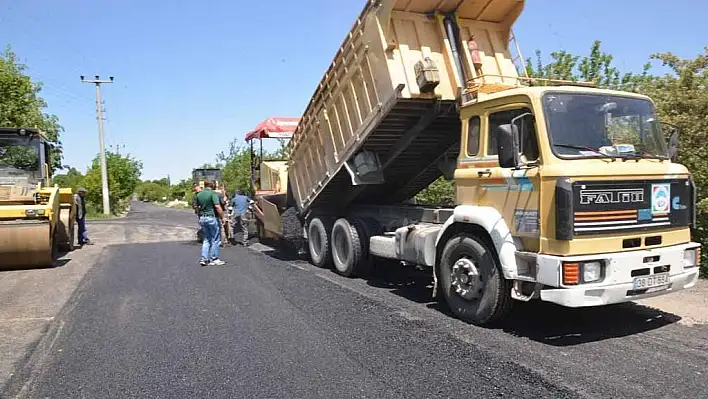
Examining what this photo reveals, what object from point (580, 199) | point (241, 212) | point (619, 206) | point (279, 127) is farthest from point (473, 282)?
point (241, 212)

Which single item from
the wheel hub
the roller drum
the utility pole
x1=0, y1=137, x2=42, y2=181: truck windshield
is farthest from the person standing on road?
the utility pole

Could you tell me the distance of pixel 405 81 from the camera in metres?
6.75

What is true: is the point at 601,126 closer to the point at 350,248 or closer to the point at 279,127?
the point at 350,248

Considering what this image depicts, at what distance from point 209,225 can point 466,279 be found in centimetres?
606

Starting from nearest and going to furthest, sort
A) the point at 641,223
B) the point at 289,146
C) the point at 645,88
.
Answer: the point at 641,223, the point at 645,88, the point at 289,146

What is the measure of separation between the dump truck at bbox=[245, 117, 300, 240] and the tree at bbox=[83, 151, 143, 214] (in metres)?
30.8

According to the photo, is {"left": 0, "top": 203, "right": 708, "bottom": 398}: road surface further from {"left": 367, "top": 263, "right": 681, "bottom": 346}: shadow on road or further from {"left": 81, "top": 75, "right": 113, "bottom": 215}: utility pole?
{"left": 81, "top": 75, "right": 113, "bottom": 215}: utility pole

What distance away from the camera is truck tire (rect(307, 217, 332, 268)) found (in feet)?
31.5

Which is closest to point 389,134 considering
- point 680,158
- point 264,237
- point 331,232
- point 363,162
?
point 363,162

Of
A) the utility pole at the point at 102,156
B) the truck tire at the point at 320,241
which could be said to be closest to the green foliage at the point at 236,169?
the utility pole at the point at 102,156

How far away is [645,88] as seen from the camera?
9.50 meters

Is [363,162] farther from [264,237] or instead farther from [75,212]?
[75,212]

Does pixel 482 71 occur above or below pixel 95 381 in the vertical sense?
above

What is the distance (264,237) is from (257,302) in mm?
7122
